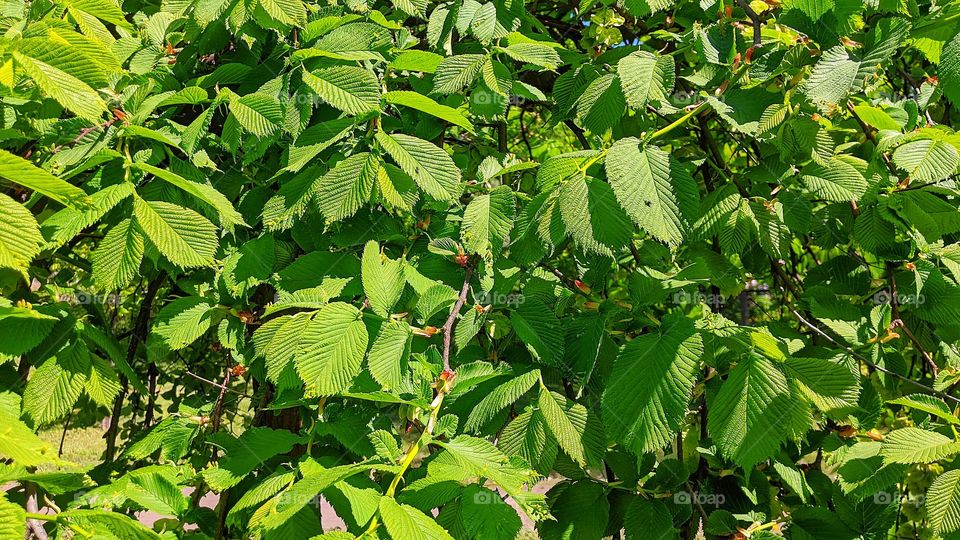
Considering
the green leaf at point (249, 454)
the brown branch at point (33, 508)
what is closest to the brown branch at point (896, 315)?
the green leaf at point (249, 454)

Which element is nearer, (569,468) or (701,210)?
(569,468)

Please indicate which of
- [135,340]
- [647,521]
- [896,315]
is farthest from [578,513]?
[135,340]

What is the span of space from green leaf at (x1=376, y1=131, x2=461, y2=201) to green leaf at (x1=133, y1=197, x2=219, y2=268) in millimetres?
405

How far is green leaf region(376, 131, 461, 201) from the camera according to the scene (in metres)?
1.57

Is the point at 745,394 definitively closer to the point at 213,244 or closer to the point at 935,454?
the point at 935,454

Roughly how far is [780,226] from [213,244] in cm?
136

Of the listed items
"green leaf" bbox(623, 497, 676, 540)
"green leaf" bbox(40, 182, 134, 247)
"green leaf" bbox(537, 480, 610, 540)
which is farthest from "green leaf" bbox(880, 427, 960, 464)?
"green leaf" bbox(40, 182, 134, 247)

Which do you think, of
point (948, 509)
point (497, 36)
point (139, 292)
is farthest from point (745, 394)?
point (139, 292)

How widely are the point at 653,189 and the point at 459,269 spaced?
0.51 meters

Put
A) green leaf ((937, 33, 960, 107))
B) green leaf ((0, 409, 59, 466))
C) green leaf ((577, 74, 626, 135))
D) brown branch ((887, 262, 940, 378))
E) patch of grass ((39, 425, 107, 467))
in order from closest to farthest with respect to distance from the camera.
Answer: green leaf ((0, 409, 59, 466))
green leaf ((937, 33, 960, 107))
green leaf ((577, 74, 626, 135))
brown branch ((887, 262, 940, 378))
patch of grass ((39, 425, 107, 467))

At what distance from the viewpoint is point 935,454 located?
1.49 m

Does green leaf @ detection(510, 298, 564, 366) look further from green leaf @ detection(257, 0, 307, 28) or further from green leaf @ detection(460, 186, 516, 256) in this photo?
green leaf @ detection(257, 0, 307, 28)

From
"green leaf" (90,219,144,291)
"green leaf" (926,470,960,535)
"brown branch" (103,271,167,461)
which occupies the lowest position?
"brown branch" (103,271,167,461)

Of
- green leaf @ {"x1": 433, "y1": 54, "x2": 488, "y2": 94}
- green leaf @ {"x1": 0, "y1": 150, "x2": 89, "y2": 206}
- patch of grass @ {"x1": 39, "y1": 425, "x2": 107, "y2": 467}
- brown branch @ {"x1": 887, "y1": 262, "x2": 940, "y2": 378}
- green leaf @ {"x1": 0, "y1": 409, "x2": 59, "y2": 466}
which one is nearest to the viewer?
green leaf @ {"x1": 0, "y1": 409, "x2": 59, "y2": 466}
